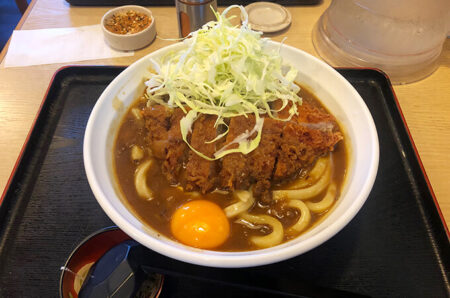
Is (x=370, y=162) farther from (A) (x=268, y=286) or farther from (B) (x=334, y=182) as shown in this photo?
(A) (x=268, y=286)

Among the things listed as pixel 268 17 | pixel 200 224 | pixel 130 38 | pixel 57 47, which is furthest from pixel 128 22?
pixel 200 224

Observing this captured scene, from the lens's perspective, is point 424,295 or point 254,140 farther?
point 254,140

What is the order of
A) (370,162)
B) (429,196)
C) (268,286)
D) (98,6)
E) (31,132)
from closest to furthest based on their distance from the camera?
(268,286)
(370,162)
(429,196)
(31,132)
(98,6)

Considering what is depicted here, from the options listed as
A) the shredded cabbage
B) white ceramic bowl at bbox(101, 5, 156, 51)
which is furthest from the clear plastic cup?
white ceramic bowl at bbox(101, 5, 156, 51)

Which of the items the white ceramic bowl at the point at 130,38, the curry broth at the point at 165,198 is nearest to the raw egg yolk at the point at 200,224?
the curry broth at the point at 165,198

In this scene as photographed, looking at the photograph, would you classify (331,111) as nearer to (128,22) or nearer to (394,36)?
(394,36)

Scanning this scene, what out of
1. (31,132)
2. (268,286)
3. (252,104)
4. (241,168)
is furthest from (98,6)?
(268,286)

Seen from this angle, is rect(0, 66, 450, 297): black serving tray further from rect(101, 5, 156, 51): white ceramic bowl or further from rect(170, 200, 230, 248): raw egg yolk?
rect(101, 5, 156, 51): white ceramic bowl
